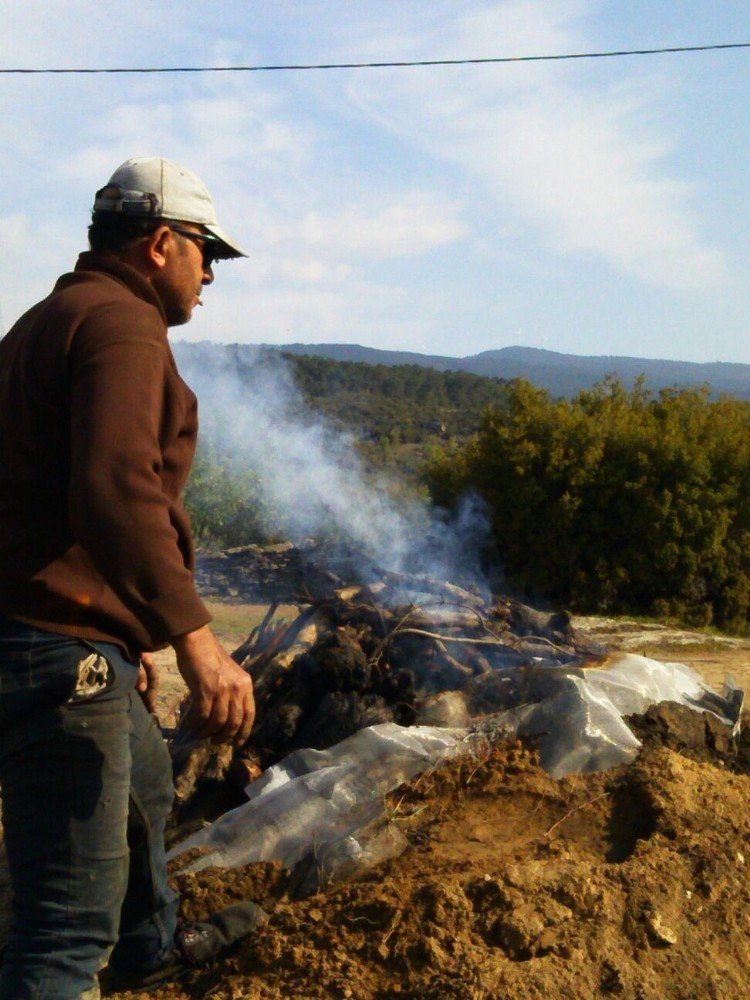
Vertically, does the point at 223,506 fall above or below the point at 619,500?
below

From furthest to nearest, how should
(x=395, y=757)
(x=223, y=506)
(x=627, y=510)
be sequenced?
(x=223, y=506), (x=627, y=510), (x=395, y=757)

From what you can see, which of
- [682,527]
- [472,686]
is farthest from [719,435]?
[472,686]

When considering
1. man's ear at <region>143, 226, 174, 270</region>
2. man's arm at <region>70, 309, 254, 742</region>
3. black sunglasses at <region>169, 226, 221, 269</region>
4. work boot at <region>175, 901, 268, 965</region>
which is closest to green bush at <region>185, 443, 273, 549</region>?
work boot at <region>175, 901, 268, 965</region>

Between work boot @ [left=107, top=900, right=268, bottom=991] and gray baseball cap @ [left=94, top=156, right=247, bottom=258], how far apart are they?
2120 mm

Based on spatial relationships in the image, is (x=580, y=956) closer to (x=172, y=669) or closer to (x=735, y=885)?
(x=735, y=885)

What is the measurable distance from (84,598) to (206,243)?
1.03 m

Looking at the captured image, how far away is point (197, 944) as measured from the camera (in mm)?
3217

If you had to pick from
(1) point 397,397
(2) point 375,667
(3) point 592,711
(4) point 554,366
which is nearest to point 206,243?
(3) point 592,711

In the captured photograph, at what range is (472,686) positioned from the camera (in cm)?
504

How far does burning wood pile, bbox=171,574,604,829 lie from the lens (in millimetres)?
4922

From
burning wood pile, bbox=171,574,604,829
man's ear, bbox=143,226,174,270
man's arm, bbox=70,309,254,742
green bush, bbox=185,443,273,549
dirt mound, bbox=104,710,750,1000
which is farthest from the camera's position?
green bush, bbox=185,443,273,549

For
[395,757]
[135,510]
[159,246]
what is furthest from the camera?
[395,757]

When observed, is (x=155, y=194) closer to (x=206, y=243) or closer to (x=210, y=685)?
(x=206, y=243)

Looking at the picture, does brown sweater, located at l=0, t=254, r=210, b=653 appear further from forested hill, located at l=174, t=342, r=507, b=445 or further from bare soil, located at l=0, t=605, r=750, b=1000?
forested hill, located at l=174, t=342, r=507, b=445
